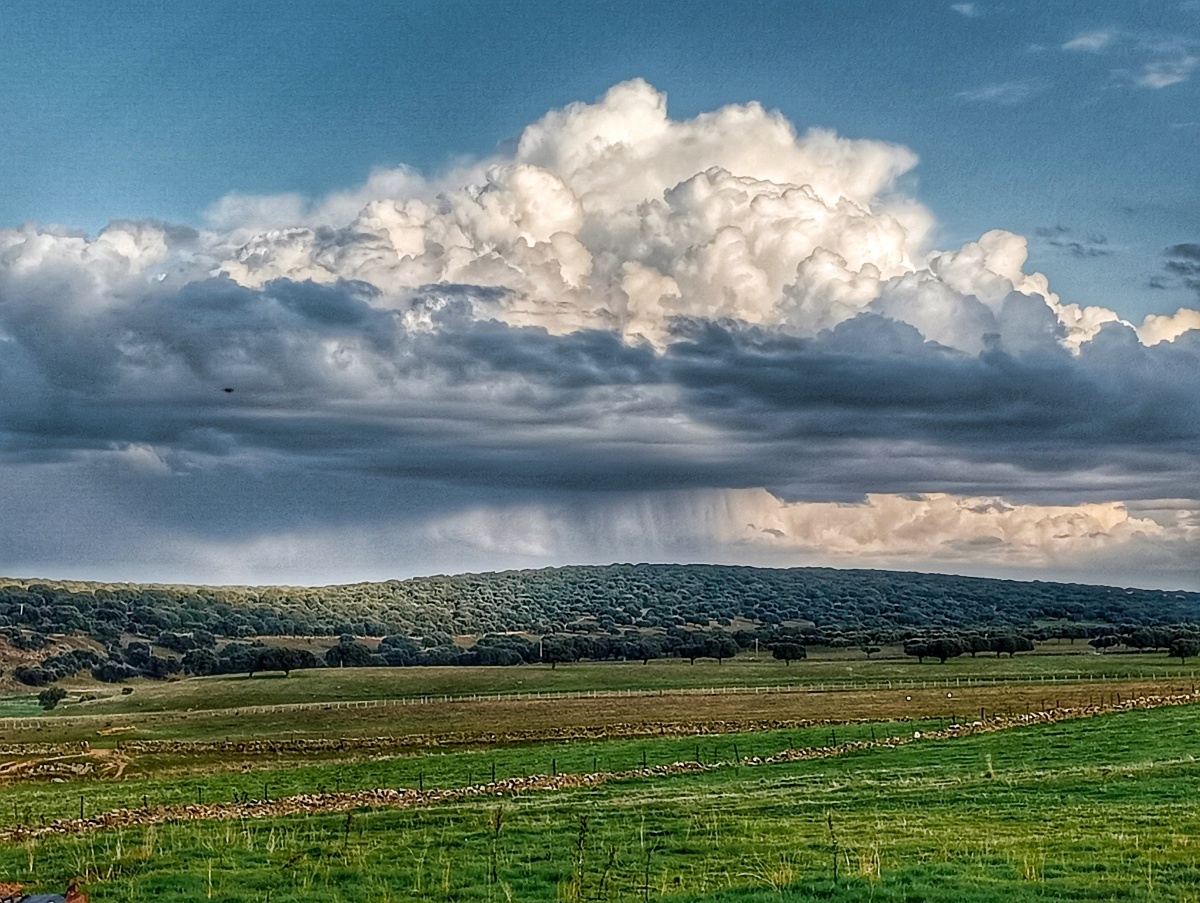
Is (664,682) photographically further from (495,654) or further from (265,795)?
(265,795)

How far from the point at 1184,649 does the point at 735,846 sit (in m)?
147

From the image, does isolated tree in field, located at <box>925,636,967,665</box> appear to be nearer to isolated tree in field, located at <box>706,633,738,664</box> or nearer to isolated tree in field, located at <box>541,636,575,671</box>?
isolated tree in field, located at <box>706,633,738,664</box>

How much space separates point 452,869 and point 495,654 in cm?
17190

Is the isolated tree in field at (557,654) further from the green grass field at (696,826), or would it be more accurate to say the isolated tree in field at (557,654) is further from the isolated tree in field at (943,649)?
the green grass field at (696,826)

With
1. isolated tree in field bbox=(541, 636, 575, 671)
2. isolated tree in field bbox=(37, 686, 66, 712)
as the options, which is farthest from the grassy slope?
isolated tree in field bbox=(541, 636, 575, 671)

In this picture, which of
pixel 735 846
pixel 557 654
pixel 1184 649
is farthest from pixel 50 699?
pixel 1184 649

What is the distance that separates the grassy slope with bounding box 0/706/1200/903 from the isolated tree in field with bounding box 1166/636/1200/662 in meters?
124

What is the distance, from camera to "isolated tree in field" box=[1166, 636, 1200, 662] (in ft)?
500

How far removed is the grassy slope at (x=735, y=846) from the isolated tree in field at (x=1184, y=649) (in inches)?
4887

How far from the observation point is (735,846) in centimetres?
2667

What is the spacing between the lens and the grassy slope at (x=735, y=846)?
21609mm

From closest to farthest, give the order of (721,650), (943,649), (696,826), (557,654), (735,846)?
(735,846) < (696,826) < (943,649) < (557,654) < (721,650)

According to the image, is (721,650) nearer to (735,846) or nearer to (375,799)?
(375,799)

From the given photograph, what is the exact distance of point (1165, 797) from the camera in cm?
3161
